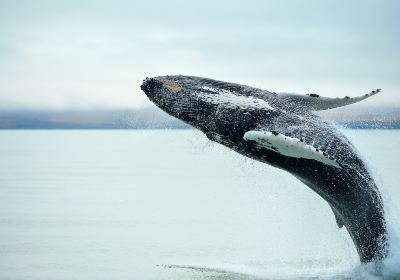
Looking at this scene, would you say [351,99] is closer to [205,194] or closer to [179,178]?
[205,194]

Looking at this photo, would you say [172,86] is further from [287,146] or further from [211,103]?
[287,146]

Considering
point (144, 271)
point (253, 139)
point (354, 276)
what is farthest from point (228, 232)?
point (253, 139)

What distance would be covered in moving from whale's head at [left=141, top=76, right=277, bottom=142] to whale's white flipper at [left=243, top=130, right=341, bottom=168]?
1.57 ft

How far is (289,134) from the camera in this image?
6.65m

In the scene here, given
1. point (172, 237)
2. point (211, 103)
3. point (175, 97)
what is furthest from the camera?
point (172, 237)

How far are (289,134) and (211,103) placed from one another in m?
1.03

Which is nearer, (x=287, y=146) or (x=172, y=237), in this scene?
(x=287, y=146)

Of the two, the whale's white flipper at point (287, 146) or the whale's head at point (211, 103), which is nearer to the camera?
the whale's white flipper at point (287, 146)

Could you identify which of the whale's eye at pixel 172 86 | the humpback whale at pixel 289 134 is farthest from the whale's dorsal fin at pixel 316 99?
the whale's eye at pixel 172 86

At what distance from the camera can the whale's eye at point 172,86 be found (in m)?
7.47

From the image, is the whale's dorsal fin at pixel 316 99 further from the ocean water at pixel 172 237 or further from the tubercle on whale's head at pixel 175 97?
the tubercle on whale's head at pixel 175 97

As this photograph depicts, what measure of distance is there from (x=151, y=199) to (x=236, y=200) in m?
2.50

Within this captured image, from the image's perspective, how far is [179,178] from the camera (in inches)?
1090

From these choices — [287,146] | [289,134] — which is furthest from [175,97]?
[287,146]
